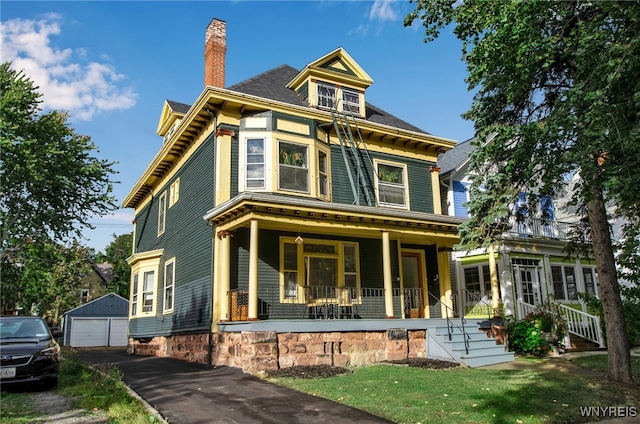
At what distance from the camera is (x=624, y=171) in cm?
694

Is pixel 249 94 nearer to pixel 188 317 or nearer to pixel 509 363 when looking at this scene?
pixel 188 317

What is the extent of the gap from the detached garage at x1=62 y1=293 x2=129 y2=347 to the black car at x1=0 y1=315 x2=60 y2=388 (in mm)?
25059

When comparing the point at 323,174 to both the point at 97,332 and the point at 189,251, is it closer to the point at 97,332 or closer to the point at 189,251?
the point at 189,251

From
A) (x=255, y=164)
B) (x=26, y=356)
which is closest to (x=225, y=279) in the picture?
(x=255, y=164)

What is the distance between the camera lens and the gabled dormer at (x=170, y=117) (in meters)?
18.8

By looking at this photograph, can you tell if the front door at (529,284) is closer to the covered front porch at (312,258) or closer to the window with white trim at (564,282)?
the window with white trim at (564,282)

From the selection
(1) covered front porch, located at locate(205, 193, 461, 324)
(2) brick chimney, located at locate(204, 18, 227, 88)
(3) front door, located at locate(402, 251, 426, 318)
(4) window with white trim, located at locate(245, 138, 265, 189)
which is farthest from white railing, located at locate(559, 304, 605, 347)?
(2) brick chimney, located at locate(204, 18, 227, 88)

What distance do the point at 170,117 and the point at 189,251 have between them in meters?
6.15

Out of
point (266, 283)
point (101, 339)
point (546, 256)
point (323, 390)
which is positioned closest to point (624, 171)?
point (323, 390)

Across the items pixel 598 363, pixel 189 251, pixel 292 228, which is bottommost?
pixel 598 363

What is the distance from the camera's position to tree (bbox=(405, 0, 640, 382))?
683cm

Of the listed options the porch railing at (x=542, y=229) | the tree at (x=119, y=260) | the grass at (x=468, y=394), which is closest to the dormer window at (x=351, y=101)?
the porch railing at (x=542, y=229)

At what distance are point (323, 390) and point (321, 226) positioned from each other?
5232 millimetres

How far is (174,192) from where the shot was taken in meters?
18.2
